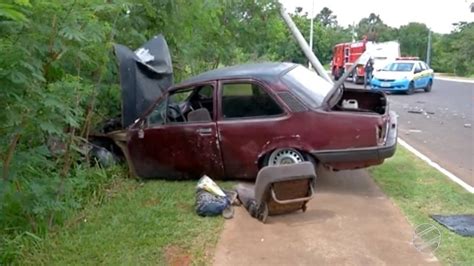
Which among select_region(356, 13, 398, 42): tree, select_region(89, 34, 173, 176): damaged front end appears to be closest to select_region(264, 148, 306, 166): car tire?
select_region(89, 34, 173, 176): damaged front end

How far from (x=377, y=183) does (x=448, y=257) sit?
91.3 inches

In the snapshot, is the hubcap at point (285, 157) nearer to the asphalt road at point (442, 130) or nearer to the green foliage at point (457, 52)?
the asphalt road at point (442, 130)

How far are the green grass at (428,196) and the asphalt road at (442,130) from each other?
1.96 feet

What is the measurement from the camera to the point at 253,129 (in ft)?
19.8

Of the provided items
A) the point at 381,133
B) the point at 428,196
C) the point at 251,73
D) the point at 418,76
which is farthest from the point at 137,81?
the point at 418,76

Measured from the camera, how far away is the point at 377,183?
21.1ft

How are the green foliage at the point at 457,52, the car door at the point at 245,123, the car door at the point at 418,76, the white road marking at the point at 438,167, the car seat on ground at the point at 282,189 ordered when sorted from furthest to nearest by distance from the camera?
the green foliage at the point at 457,52, the car door at the point at 418,76, the white road marking at the point at 438,167, the car door at the point at 245,123, the car seat on ground at the point at 282,189

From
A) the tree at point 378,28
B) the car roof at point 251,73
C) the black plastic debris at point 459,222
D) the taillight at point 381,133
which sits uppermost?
the tree at point 378,28

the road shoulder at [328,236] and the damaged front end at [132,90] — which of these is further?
the damaged front end at [132,90]

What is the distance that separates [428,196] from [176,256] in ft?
10.6

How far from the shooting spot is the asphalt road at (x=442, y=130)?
8.09m

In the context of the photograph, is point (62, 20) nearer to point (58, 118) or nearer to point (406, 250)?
point (58, 118)

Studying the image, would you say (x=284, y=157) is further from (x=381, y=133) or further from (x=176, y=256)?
Result: (x=176, y=256)

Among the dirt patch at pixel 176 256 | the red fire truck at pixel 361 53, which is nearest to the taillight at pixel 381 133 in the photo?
the dirt patch at pixel 176 256
